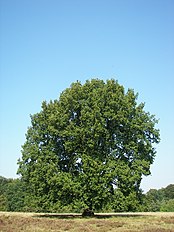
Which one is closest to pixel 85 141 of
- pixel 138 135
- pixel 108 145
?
pixel 108 145

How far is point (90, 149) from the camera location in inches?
1587

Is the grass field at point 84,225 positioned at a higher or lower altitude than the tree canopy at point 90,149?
lower

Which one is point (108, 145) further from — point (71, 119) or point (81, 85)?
point (81, 85)

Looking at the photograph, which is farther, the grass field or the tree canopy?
the tree canopy

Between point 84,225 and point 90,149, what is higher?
point 90,149

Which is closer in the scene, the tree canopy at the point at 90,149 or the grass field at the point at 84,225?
the grass field at the point at 84,225

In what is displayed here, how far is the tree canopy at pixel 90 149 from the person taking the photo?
38844 millimetres

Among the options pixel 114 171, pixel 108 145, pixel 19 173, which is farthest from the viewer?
pixel 19 173

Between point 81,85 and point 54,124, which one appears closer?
point 54,124

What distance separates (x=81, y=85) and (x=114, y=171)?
1318 cm

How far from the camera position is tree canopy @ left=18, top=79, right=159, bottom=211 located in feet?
127

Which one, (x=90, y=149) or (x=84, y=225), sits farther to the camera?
(x=90, y=149)

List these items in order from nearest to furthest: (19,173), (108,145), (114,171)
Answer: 1. (114,171)
2. (108,145)
3. (19,173)

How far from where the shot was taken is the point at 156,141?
44.3 m
